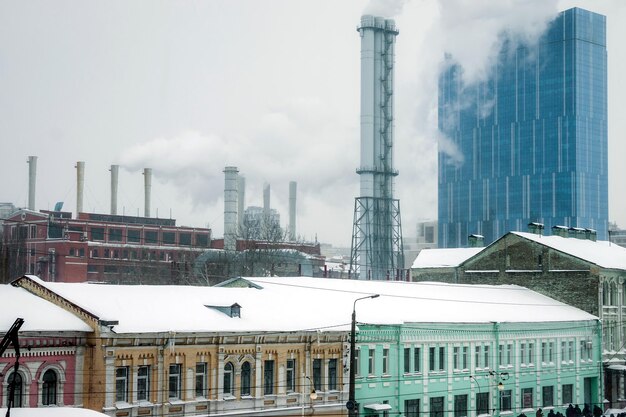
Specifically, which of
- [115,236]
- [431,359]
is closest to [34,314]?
[431,359]

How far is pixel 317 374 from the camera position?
44812 mm

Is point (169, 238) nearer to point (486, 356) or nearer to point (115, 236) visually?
point (115, 236)

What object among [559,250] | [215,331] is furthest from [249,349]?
[559,250]

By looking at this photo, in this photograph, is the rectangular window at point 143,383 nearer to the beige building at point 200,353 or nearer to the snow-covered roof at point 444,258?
the beige building at point 200,353

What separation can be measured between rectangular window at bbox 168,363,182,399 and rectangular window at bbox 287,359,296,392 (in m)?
6.09

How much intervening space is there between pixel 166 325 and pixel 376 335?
12.7 metres

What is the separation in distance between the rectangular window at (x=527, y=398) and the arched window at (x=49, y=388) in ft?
104

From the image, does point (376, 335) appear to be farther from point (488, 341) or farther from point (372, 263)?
point (372, 263)

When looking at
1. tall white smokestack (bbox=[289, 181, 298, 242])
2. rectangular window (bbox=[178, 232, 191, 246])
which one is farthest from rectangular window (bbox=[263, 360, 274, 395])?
tall white smokestack (bbox=[289, 181, 298, 242])

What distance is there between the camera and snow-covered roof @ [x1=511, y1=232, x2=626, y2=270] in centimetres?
6688

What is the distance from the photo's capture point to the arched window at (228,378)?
40.9 meters

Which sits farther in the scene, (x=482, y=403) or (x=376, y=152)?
(x=376, y=152)

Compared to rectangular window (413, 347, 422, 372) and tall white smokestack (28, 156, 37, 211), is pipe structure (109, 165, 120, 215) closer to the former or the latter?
tall white smokestack (28, 156, 37, 211)

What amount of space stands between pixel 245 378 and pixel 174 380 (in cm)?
368
